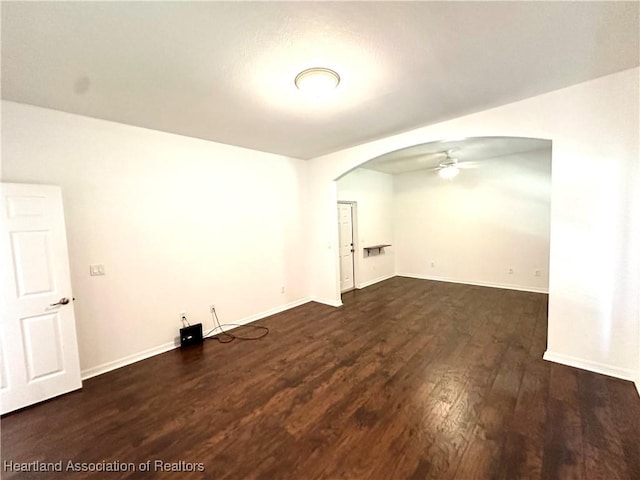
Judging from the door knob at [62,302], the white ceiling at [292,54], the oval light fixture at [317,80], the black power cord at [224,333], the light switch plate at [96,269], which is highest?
the white ceiling at [292,54]

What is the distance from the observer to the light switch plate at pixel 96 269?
9.40 feet

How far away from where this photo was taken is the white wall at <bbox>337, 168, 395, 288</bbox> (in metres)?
6.14

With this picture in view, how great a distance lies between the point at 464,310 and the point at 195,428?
4.28 meters

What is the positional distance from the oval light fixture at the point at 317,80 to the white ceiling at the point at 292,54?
5cm

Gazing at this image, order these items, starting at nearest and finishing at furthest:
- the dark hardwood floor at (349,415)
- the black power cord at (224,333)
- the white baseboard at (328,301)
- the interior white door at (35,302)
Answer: the dark hardwood floor at (349,415)
the interior white door at (35,302)
the black power cord at (224,333)
the white baseboard at (328,301)

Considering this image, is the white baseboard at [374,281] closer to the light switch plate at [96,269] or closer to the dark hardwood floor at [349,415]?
the dark hardwood floor at [349,415]

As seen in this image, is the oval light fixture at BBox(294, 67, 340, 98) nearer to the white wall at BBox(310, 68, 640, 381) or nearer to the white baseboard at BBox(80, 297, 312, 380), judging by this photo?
the white wall at BBox(310, 68, 640, 381)

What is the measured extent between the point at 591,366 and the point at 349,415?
257 cm

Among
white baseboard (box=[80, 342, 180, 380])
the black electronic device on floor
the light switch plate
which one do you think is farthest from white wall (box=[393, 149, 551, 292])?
the light switch plate

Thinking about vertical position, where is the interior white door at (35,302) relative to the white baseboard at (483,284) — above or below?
above

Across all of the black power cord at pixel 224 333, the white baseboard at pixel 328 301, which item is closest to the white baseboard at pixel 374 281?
the white baseboard at pixel 328 301

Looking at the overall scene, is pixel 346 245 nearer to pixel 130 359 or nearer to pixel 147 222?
pixel 147 222

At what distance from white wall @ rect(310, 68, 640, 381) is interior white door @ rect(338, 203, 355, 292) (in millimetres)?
3370

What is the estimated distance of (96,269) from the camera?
289 centimetres
